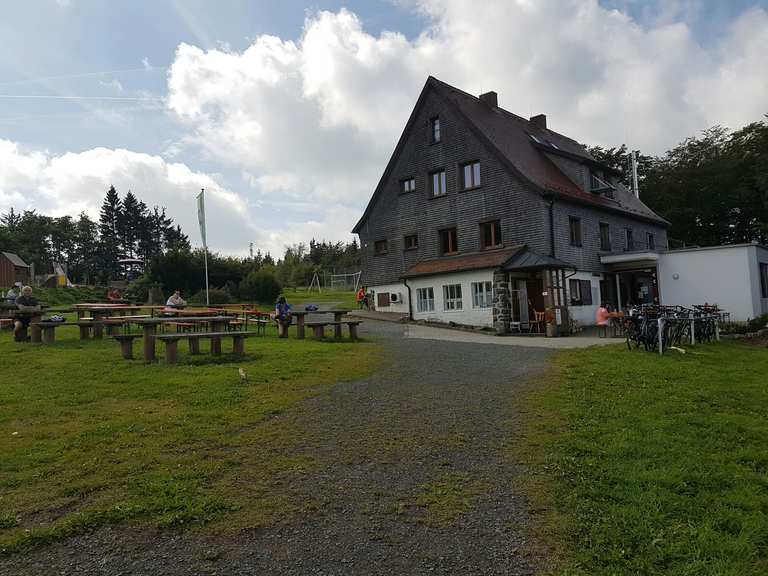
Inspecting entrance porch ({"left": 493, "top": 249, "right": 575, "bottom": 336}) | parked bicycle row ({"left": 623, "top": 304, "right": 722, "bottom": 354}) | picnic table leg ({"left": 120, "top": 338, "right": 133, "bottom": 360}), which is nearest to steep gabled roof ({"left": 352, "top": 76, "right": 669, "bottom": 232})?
entrance porch ({"left": 493, "top": 249, "right": 575, "bottom": 336})

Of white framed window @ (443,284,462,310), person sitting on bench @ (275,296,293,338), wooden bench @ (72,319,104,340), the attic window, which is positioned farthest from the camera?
the attic window

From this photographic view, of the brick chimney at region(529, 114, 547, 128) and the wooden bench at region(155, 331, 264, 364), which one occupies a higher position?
the brick chimney at region(529, 114, 547, 128)

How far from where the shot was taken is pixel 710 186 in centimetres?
4228

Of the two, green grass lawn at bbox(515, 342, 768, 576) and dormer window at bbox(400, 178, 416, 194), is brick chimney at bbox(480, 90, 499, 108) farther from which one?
green grass lawn at bbox(515, 342, 768, 576)

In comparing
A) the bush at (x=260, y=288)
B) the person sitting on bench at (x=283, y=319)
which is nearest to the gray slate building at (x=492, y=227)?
the bush at (x=260, y=288)

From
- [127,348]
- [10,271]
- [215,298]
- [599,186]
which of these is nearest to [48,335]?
[127,348]

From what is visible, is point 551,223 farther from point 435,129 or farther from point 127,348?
point 127,348

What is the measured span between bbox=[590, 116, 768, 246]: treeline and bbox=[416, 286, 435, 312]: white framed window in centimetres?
2299

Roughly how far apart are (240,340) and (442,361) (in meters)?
4.05

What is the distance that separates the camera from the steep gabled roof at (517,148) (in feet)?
81.1

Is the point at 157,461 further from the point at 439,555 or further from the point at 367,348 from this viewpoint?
the point at 367,348

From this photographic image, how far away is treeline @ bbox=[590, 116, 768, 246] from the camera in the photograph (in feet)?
136

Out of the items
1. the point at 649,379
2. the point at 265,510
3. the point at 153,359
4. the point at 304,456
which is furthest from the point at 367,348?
the point at 265,510

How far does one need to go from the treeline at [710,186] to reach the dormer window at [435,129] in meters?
19.6
